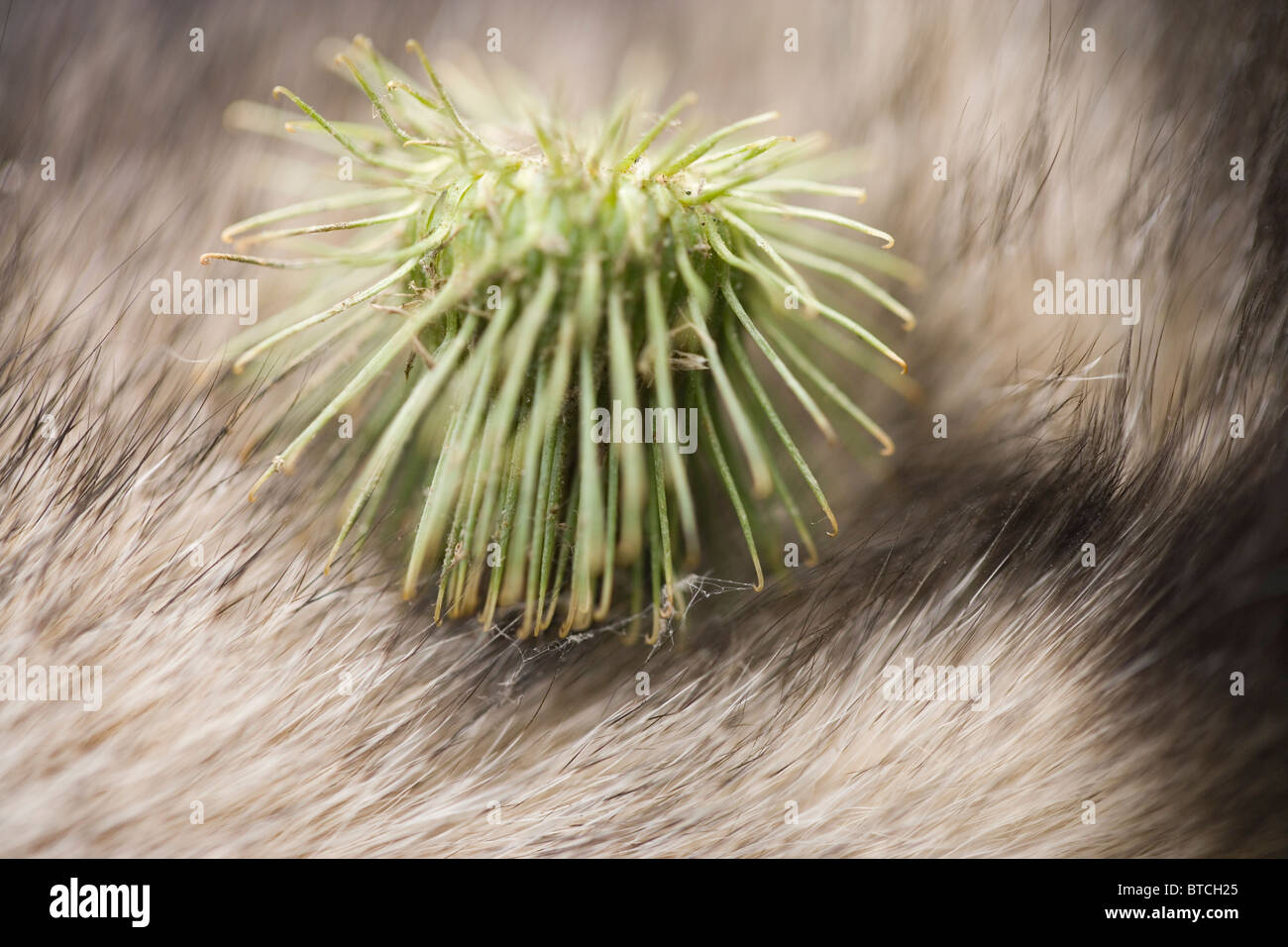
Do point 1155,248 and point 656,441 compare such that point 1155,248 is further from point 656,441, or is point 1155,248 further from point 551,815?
point 551,815

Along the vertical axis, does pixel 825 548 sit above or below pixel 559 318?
below

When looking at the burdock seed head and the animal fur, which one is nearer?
the burdock seed head

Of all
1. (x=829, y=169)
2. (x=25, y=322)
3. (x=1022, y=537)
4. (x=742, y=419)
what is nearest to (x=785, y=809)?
(x=1022, y=537)

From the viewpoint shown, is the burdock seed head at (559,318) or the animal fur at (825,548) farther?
the animal fur at (825,548)

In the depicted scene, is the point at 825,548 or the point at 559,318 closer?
the point at 559,318
